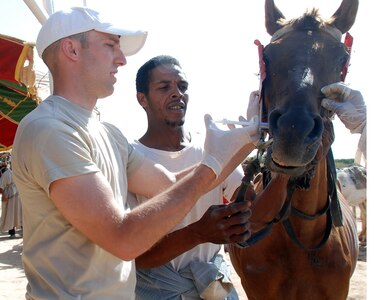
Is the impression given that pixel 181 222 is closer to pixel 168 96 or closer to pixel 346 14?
pixel 168 96

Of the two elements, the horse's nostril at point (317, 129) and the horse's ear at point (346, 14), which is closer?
the horse's nostril at point (317, 129)

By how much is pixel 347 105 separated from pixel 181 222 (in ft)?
3.53

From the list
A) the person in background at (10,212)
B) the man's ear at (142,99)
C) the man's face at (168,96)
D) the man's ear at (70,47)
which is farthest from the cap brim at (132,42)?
the person in background at (10,212)

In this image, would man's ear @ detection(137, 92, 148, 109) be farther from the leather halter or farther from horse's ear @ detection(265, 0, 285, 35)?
horse's ear @ detection(265, 0, 285, 35)

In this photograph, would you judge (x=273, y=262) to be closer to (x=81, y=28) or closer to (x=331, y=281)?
(x=331, y=281)

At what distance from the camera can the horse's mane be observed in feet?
7.98

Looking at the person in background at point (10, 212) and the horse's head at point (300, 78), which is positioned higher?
the horse's head at point (300, 78)

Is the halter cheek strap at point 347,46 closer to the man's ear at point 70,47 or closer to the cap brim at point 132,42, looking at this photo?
the cap brim at point 132,42

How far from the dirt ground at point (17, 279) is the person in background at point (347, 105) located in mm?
4395

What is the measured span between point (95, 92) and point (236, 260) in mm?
1979

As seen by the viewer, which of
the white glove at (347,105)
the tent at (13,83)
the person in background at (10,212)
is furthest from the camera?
the person in background at (10,212)

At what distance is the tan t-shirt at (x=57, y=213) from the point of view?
1.52 meters

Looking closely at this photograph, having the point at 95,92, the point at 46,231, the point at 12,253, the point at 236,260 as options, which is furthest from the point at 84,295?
the point at 12,253

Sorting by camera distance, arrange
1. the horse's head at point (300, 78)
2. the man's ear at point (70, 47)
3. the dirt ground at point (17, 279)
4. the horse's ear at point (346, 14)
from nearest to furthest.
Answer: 1. the man's ear at point (70, 47)
2. the horse's head at point (300, 78)
3. the horse's ear at point (346, 14)
4. the dirt ground at point (17, 279)
